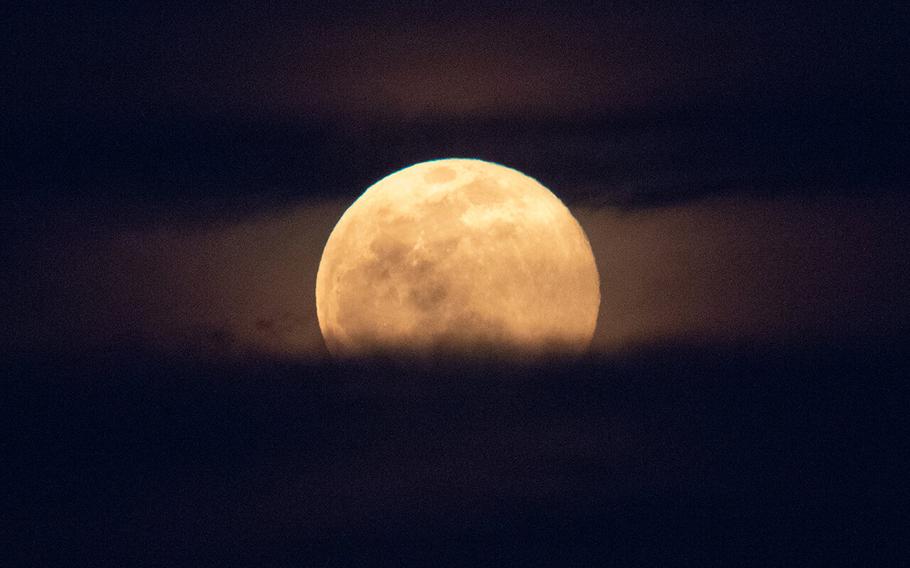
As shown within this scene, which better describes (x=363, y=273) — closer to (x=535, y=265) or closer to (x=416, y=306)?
(x=416, y=306)

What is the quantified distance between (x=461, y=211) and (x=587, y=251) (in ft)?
1.93

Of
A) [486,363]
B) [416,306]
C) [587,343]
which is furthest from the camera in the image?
[587,343]

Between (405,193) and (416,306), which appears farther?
(405,193)

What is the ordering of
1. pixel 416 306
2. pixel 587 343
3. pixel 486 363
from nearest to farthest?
pixel 486 363 < pixel 416 306 < pixel 587 343

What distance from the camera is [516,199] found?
396 centimetres

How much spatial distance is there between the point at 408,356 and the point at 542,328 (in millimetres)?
557

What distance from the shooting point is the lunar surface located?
12.2 feet

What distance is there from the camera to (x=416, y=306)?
372cm

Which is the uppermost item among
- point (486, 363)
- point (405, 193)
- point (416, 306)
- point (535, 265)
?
point (405, 193)

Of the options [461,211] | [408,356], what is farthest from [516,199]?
[408,356]

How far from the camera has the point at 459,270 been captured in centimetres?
373

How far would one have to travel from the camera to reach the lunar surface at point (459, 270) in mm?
3709

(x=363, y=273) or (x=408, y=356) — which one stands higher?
(x=363, y=273)

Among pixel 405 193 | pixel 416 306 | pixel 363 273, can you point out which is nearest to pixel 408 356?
pixel 416 306
